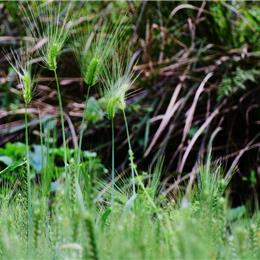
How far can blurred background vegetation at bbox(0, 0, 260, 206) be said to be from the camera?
2.23 meters

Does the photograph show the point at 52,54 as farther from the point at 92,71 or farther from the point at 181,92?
the point at 181,92

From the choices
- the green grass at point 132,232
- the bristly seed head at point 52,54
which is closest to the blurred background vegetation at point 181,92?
the bristly seed head at point 52,54

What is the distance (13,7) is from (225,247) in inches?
89.6

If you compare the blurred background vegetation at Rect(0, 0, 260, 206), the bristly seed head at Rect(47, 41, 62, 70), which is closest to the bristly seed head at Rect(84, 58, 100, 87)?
the bristly seed head at Rect(47, 41, 62, 70)

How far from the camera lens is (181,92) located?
2.34 metres

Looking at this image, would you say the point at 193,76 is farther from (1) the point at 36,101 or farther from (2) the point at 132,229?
(2) the point at 132,229

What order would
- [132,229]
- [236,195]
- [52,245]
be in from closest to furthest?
[132,229] < [52,245] < [236,195]

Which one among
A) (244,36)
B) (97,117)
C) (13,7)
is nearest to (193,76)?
(244,36)

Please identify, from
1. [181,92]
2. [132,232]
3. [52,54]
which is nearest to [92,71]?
[52,54]

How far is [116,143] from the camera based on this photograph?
7.85 ft

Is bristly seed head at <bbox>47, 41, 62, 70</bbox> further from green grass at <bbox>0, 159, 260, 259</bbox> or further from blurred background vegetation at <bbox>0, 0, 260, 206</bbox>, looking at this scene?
blurred background vegetation at <bbox>0, 0, 260, 206</bbox>

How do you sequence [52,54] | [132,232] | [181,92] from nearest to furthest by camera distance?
1. [132,232]
2. [52,54]
3. [181,92]

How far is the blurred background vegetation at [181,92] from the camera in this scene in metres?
2.23

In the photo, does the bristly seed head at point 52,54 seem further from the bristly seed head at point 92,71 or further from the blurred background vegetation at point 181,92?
the blurred background vegetation at point 181,92
